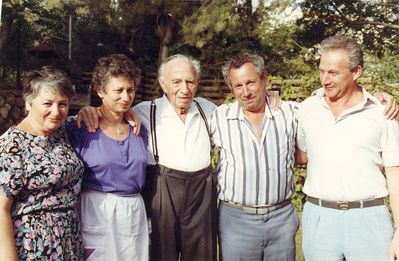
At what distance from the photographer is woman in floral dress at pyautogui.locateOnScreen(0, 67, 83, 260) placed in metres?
1.37

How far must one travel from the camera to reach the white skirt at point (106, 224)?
5.32 feet

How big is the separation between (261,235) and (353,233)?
1.07ft

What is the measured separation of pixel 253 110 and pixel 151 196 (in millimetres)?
502

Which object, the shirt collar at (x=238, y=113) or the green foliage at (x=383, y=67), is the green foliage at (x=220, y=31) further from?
the shirt collar at (x=238, y=113)

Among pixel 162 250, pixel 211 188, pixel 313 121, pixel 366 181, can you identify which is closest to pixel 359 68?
pixel 313 121

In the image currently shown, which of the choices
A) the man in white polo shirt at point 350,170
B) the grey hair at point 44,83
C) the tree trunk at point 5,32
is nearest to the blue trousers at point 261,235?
the man in white polo shirt at point 350,170

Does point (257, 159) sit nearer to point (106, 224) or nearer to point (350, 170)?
point (350, 170)

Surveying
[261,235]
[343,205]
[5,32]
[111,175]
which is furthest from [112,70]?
[5,32]

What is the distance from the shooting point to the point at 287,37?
146 inches

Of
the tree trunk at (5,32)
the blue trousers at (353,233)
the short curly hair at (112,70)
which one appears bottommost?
the blue trousers at (353,233)

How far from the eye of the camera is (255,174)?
1755 millimetres

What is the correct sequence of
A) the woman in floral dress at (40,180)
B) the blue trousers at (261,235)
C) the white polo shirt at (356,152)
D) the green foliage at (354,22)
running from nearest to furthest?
the woman in floral dress at (40,180) < the white polo shirt at (356,152) < the blue trousers at (261,235) < the green foliage at (354,22)

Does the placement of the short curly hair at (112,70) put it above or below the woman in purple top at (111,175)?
above

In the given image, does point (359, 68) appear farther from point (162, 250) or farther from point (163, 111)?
point (162, 250)
